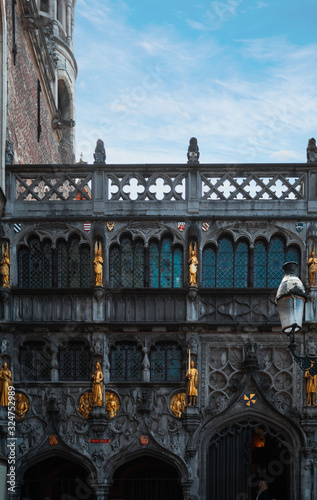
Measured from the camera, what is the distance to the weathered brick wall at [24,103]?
2762 cm

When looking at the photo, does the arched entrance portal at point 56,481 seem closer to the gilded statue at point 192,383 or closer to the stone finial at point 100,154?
the gilded statue at point 192,383

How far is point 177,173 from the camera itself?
87.2 ft

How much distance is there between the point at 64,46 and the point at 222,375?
2229 cm

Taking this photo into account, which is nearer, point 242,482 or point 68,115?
point 242,482

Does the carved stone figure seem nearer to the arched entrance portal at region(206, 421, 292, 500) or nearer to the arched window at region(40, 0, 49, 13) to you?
the arched entrance portal at region(206, 421, 292, 500)

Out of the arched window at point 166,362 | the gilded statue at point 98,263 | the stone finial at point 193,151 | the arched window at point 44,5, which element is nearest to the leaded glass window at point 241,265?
the arched window at point 166,362

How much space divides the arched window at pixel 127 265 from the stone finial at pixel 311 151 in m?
5.68

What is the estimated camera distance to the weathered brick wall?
2762 centimetres

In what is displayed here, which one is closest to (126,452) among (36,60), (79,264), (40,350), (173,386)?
(173,386)

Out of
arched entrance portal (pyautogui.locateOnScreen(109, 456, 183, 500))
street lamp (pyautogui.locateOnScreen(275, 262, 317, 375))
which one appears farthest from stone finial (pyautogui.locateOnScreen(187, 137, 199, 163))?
street lamp (pyautogui.locateOnScreen(275, 262, 317, 375))

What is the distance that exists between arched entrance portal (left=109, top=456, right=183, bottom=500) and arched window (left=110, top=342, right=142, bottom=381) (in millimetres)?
2921

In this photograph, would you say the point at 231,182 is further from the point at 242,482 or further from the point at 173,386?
the point at 242,482

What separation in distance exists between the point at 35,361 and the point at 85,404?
6.43ft

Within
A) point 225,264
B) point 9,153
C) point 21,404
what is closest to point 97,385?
point 21,404
